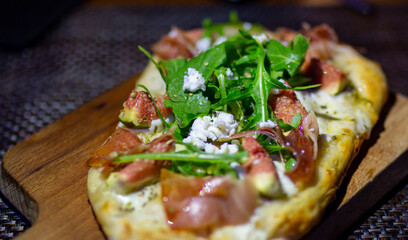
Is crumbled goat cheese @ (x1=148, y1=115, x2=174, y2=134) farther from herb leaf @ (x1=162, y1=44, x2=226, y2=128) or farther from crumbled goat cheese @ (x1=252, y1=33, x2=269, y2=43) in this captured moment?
crumbled goat cheese @ (x1=252, y1=33, x2=269, y2=43)

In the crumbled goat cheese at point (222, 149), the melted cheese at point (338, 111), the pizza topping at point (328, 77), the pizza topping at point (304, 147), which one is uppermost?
the crumbled goat cheese at point (222, 149)

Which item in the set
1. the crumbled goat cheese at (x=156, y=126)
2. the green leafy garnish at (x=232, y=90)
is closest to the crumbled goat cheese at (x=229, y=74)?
the green leafy garnish at (x=232, y=90)

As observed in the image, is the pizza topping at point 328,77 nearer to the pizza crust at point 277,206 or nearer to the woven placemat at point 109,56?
the pizza crust at point 277,206

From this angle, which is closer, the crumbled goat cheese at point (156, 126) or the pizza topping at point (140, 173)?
the pizza topping at point (140, 173)

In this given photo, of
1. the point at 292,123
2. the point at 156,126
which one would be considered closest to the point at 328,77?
the point at 292,123

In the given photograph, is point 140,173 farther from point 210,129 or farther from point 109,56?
point 109,56

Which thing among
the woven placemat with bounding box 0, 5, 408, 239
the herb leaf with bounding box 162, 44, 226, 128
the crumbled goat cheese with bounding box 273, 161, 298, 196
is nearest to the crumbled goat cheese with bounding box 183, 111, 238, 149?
the herb leaf with bounding box 162, 44, 226, 128
